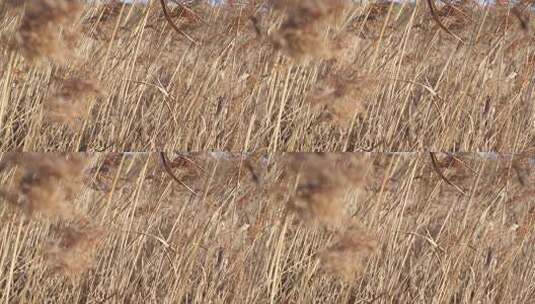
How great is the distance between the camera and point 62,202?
329cm

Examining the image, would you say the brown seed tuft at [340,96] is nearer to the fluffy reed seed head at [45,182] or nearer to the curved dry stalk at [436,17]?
the curved dry stalk at [436,17]

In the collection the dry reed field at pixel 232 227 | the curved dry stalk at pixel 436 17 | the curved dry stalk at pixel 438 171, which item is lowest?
the dry reed field at pixel 232 227

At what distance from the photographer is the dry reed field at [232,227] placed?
3.33 m

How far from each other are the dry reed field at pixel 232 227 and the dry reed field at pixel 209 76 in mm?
99

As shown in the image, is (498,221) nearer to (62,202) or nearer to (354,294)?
(354,294)

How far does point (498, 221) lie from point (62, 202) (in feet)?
5.22

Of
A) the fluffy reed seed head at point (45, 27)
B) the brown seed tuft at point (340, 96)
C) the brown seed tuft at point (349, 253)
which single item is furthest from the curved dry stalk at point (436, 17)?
the fluffy reed seed head at point (45, 27)

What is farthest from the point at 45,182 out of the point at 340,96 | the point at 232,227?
the point at 340,96

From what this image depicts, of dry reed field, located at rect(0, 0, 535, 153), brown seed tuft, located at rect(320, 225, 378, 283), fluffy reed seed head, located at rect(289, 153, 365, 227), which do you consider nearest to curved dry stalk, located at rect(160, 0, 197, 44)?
dry reed field, located at rect(0, 0, 535, 153)

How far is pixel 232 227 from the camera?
341 cm

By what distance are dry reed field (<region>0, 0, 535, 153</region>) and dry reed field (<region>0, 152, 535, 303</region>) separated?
10 centimetres

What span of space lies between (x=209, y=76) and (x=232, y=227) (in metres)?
0.53

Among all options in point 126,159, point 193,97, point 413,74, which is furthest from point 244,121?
point 413,74

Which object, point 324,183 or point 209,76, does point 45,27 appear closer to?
point 209,76
